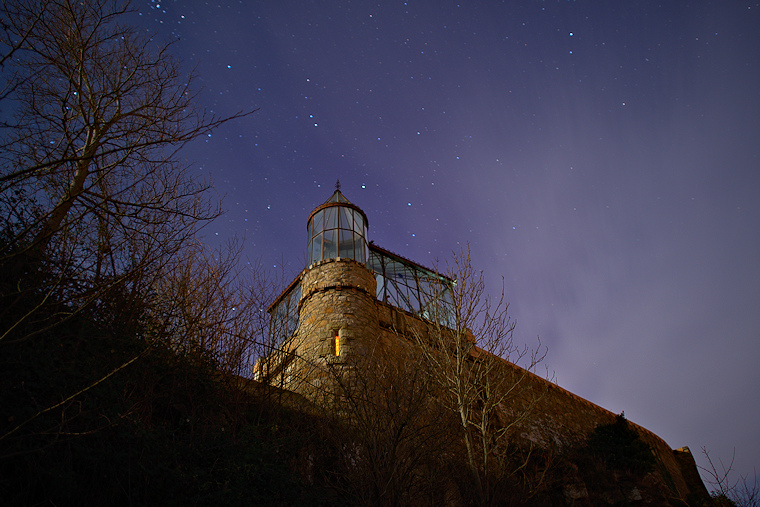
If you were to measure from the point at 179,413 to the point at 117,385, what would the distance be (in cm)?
128

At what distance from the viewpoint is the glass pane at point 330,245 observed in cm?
1209

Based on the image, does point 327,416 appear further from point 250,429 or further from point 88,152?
point 88,152

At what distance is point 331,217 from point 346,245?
3.83ft

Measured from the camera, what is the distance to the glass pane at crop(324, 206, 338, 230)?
12.7 m

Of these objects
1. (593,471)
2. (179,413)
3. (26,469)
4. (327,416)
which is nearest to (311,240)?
(327,416)

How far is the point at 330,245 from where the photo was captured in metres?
12.3

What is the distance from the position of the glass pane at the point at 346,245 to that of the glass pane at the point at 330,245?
15cm

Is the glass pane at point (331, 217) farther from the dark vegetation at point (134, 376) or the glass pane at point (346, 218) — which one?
the dark vegetation at point (134, 376)

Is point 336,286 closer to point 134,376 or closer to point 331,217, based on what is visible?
Result: point 331,217

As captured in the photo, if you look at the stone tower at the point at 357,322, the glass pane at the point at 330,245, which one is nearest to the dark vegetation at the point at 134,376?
the stone tower at the point at 357,322

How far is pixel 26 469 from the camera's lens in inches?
148

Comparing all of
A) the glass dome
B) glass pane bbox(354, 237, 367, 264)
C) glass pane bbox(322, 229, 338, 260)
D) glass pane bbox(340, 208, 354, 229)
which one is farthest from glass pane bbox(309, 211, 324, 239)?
glass pane bbox(354, 237, 367, 264)

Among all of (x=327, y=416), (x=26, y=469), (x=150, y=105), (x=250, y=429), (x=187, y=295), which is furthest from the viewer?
(x=327, y=416)

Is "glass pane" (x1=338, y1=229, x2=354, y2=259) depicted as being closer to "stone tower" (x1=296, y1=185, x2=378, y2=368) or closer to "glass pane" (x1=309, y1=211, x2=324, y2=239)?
"stone tower" (x1=296, y1=185, x2=378, y2=368)
